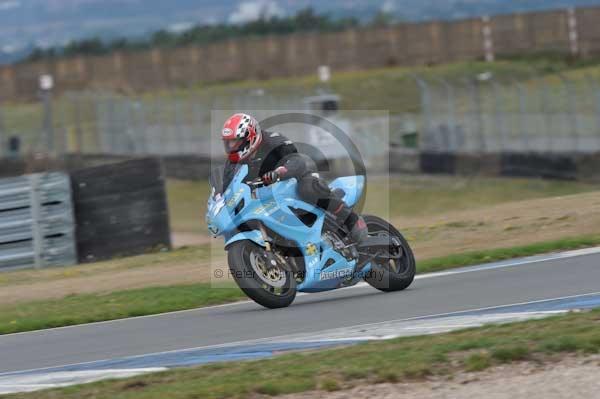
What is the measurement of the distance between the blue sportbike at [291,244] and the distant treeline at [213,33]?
63.7 meters

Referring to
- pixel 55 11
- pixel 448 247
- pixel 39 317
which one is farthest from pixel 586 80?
pixel 55 11

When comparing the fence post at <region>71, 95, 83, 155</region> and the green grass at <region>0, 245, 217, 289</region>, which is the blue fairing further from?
the fence post at <region>71, 95, 83, 155</region>

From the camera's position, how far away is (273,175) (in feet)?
32.8

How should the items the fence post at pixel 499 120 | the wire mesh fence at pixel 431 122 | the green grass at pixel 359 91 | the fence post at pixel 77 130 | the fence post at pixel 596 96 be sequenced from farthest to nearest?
the green grass at pixel 359 91 < the fence post at pixel 77 130 < the fence post at pixel 499 120 < the wire mesh fence at pixel 431 122 < the fence post at pixel 596 96

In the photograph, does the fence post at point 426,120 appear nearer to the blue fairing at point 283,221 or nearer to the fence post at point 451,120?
the fence post at point 451,120

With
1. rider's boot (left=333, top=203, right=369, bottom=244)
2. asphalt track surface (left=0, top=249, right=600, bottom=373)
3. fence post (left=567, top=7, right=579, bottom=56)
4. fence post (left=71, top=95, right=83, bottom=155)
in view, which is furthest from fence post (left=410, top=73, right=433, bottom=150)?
fence post (left=567, top=7, right=579, bottom=56)

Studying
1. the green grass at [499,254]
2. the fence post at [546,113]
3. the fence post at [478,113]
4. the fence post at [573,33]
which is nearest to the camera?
the green grass at [499,254]

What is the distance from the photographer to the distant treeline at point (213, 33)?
8438 cm

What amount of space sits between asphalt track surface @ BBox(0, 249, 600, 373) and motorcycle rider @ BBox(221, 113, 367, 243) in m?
0.83

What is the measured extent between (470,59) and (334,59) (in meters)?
9.27

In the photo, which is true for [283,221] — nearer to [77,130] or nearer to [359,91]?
[77,130]

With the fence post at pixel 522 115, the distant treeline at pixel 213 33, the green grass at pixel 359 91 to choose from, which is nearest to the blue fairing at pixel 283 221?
the fence post at pixel 522 115

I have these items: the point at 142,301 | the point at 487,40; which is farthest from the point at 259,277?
the point at 487,40

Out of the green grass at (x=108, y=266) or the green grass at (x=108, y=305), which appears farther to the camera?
the green grass at (x=108, y=266)
